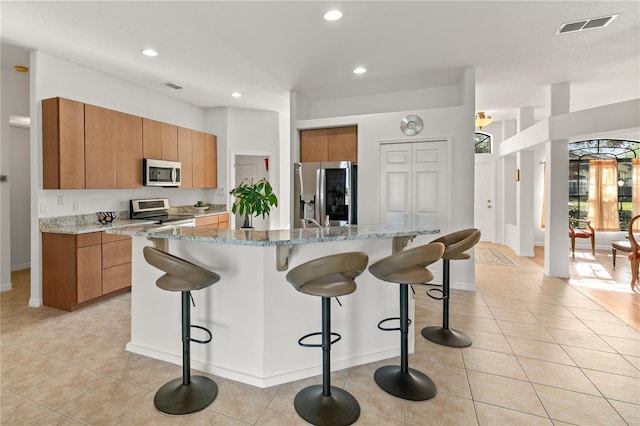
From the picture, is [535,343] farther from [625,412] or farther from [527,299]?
[527,299]

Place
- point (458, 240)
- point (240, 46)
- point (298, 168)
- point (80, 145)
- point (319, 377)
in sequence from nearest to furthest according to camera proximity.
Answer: point (319, 377)
point (458, 240)
point (240, 46)
point (80, 145)
point (298, 168)

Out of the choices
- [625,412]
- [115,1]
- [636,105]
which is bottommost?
[625,412]

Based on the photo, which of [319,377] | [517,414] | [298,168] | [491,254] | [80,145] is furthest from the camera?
[491,254]

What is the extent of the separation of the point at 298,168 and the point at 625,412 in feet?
13.6

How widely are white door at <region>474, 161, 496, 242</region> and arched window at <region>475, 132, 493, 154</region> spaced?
0.39 meters

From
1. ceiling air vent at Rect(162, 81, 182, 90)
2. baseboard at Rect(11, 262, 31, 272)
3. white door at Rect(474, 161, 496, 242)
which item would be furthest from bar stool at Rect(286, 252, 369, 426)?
white door at Rect(474, 161, 496, 242)

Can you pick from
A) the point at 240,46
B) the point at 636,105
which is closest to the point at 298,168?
the point at 240,46

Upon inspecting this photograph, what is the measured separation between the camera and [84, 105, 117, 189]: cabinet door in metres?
3.87

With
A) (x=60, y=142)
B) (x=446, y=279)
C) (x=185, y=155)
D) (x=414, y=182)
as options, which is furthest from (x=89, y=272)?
(x=414, y=182)

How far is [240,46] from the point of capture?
354 centimetres

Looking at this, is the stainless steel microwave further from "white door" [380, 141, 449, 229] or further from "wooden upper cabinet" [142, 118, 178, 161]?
"white door" [380, 141, 449, 229]

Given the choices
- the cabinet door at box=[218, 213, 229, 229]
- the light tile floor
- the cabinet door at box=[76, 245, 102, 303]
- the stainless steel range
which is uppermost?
the stainless steel range

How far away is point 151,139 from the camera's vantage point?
188 inches

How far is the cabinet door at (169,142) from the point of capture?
5.01 metres
